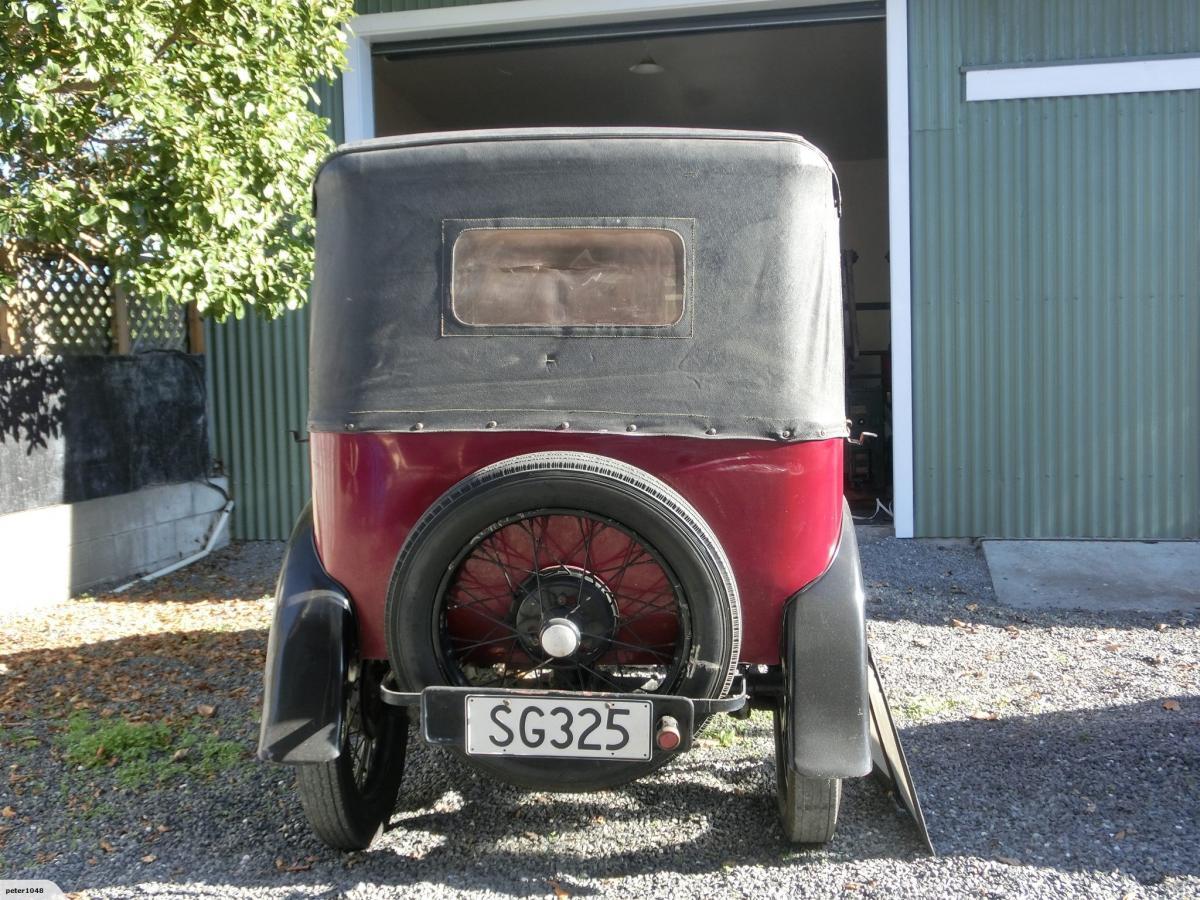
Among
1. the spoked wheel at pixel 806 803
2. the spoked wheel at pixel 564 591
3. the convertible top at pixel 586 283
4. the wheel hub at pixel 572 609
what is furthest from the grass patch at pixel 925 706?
the wheel hub at pixel 572 609

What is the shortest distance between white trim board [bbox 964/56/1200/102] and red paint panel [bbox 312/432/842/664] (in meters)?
5.15

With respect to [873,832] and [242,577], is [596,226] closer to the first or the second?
[873,832]

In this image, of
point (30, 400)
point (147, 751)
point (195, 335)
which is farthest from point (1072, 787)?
point (195, 335)

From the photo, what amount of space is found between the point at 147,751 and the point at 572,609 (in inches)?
83.6

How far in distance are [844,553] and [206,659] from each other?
11.6ft

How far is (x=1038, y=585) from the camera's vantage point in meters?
6.00

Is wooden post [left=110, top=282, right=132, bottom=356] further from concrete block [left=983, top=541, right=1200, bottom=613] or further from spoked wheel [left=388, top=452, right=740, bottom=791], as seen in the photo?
concrete block [left=983, top=541, right=1200, bottom=613]

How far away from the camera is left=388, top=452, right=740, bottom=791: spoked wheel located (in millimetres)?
2389

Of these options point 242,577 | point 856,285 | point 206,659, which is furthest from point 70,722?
point 856,285

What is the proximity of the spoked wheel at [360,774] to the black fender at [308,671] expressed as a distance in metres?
0.08

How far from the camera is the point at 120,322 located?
6762 millimetres

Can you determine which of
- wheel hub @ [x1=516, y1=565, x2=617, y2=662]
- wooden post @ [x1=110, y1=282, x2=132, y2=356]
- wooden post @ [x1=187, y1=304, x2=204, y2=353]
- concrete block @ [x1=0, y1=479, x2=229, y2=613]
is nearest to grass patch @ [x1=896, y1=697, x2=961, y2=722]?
wheel hub @ [x1=516, y1=565, x2=617, y2=662]

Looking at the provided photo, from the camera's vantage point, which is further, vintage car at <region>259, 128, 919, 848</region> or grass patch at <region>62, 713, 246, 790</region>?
grass patch at <region>62, 713, 246, 790</region>

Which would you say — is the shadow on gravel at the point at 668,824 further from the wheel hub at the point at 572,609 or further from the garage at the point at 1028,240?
the garage at the point at 1028,240
